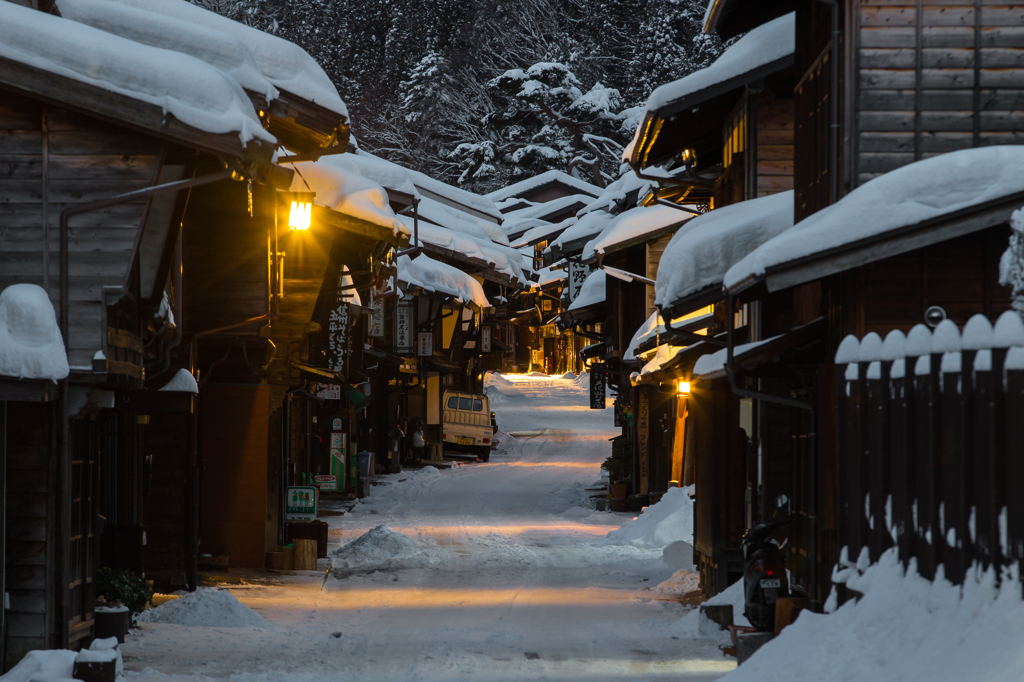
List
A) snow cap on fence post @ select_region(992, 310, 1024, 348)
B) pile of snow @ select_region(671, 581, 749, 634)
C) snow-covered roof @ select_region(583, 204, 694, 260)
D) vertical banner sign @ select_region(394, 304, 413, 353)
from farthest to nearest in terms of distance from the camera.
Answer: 1. vertical banner sign @ select_region(394, 304, 413, 353)
2. snow-covered roof @ select_region(583, 204, 694, 260)
3. pile of snow @ select_region(671, 581, 749, 634)
4. snow cap on fence post @ select_region(992, 310, 1024, 348)

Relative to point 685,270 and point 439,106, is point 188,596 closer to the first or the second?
point 685,270

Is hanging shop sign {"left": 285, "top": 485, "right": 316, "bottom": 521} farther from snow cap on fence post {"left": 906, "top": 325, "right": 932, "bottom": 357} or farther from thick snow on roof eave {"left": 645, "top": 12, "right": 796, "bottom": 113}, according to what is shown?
snow cap on fence post {"left": 906, "top": 325, "right": 932, "bottom": 357}

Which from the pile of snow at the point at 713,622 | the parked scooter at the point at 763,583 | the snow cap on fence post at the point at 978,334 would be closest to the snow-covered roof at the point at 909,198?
the snow cap on fence post at the point at 978,334

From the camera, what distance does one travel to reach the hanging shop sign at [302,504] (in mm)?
18891

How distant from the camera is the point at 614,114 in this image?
63562 millimetres

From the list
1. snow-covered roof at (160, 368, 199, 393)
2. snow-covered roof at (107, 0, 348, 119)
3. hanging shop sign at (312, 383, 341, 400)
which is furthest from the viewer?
hanging shop sign at (312, 383, 341, 400)

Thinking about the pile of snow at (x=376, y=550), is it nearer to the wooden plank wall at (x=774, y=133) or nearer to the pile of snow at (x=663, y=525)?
the pile of snow at (x=663, y=525)

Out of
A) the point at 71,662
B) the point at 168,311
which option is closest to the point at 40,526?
the point at 71,662

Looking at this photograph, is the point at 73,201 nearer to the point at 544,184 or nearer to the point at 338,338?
the point at 338,338

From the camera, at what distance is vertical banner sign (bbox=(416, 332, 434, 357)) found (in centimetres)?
4122

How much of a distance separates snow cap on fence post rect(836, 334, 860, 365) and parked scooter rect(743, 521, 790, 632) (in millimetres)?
3289

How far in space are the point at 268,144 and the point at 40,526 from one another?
171 inches

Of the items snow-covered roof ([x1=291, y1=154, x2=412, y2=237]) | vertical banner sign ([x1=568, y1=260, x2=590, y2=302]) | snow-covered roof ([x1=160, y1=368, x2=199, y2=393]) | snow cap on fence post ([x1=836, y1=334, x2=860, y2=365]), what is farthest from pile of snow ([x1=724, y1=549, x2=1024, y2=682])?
vertical banner sign ([x1=568, y1=260, x2=590, y2=302])

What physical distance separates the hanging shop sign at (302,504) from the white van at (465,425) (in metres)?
26.4
